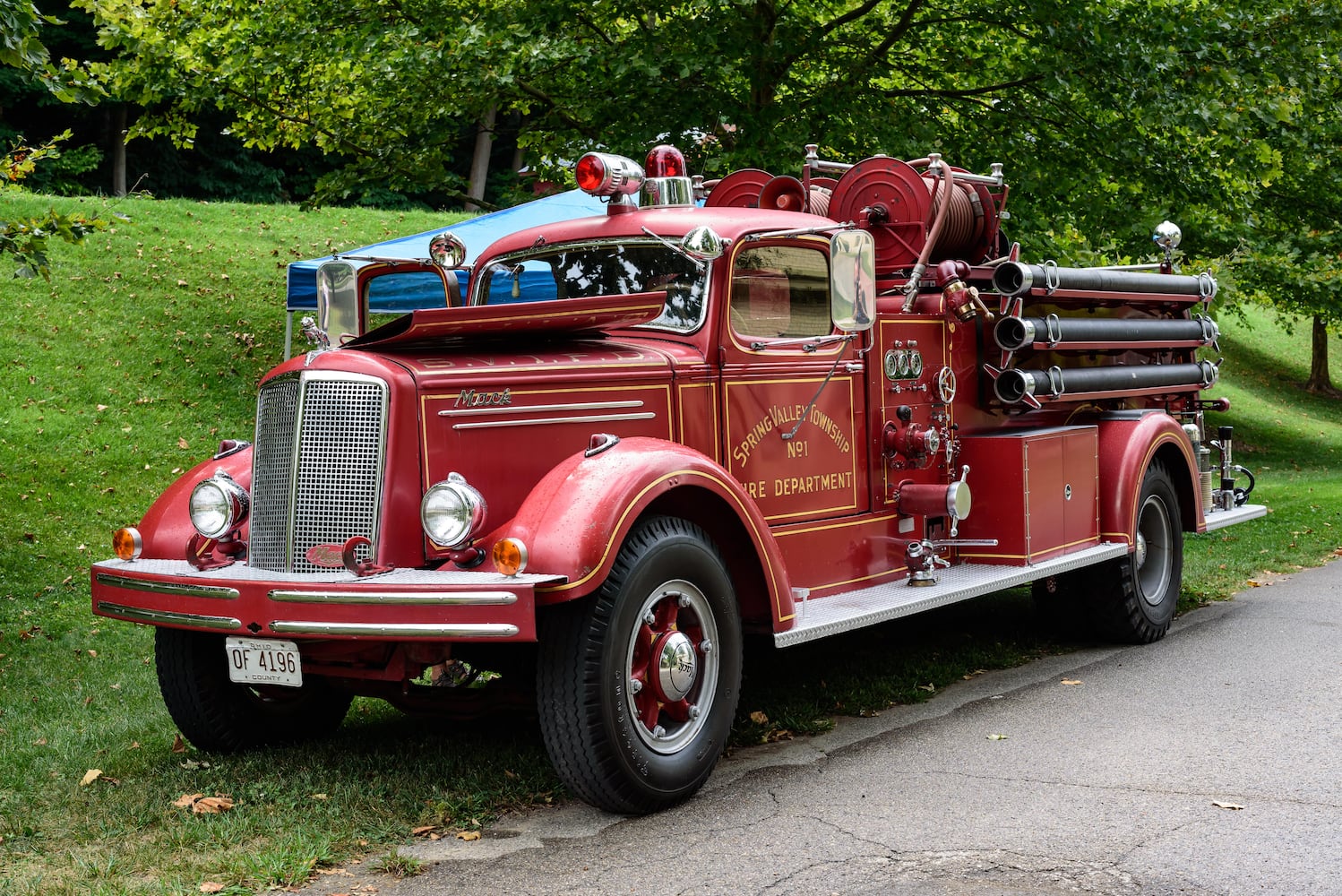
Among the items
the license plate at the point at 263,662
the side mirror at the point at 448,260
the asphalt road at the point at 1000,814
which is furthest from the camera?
the side mirror at the point at 448,260

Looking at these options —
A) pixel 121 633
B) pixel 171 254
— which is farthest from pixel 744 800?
pixel 171 254

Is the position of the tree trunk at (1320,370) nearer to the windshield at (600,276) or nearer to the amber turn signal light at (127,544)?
the windshield at (600,276)

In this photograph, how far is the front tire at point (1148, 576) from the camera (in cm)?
766

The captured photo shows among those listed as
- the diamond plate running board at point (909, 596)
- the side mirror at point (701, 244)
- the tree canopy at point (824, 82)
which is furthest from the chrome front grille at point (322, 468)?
the tree canopy at point (824, 82)

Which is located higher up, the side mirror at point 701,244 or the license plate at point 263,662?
the side mirror at point 701,244

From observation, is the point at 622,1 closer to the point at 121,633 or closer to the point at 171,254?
the point at 121,633

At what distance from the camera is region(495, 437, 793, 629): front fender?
445 cm

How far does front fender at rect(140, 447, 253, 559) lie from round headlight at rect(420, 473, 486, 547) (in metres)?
1.09

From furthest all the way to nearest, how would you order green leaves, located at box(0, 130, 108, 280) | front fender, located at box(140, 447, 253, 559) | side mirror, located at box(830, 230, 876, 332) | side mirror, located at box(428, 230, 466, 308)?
1. green leaves, located at box(0, 130, 108, 280)
2. side mirror, located at box(428, 230, 466, 308)
3. side mirror, located at box(830, 230, 876, 332)
4. front fender, located at box(140, 447, 253, 559)

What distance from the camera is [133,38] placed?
1232 cm

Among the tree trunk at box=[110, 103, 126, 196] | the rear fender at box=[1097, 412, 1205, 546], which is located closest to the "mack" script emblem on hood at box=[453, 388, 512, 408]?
the rear fender at box=[1097, 412, 1205, 546]

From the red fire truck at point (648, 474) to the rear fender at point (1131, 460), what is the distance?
24mm

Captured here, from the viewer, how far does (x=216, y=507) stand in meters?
5.24

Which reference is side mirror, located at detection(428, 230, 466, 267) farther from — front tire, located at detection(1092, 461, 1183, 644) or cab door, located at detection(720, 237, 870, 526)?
front tire, located at detection(1092, 461, 1183, 644)
